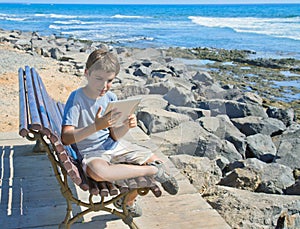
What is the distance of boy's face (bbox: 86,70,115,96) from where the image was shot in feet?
9.59

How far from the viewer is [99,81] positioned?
2957 millimetres

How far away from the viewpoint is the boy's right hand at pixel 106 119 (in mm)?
2844

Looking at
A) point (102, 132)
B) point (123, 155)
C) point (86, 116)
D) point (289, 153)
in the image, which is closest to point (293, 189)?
point (289, 153)

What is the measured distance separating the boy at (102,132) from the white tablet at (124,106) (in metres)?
0.03

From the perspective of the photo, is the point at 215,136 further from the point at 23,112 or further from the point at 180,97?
the point at 23,112

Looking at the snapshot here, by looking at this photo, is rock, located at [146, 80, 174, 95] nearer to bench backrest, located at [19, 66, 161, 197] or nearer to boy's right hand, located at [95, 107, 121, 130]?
boy's right hand, located at [95, 107, 121, 130]

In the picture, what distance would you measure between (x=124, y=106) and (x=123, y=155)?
438 mm

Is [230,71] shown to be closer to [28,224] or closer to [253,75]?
[253,75]

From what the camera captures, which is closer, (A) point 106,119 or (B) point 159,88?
(A) point 106,119

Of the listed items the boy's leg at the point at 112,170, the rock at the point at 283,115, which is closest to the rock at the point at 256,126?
the rock at the point at 283,115

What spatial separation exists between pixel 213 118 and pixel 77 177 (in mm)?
1538

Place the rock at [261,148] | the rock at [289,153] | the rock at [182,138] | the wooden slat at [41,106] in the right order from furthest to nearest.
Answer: the rock at [261,148] < the rock at [289,153] < the rock at [182,138] < the wooden slat at [41,106]

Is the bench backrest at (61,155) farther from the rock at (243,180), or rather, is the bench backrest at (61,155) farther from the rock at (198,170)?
the rock at (243,180)

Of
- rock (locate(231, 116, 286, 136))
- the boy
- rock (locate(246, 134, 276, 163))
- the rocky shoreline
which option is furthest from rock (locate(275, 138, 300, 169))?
the boy
